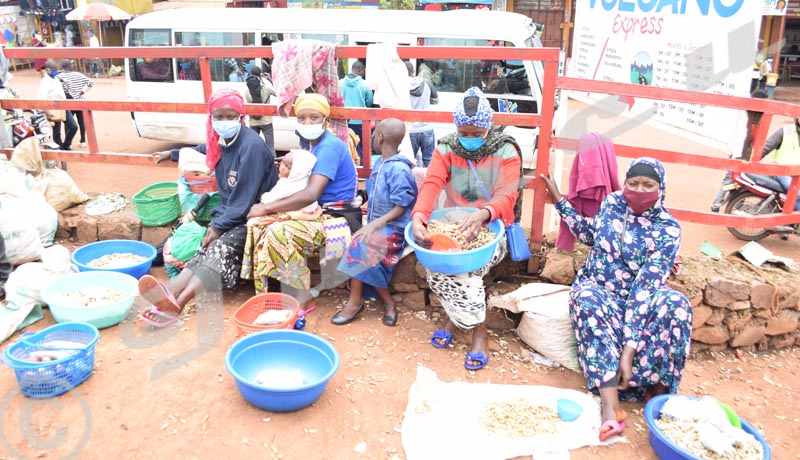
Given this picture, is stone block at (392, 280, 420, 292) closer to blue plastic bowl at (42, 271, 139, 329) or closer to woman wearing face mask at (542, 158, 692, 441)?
→ woman wearing face mask at (542, 158, 692, 441)

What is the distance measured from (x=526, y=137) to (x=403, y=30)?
2.16 meters

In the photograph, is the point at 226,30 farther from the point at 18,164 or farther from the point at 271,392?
the point at 271,392

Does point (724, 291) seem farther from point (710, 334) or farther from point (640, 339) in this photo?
point (640, 339)

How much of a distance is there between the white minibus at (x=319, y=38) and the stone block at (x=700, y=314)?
13.1 feet

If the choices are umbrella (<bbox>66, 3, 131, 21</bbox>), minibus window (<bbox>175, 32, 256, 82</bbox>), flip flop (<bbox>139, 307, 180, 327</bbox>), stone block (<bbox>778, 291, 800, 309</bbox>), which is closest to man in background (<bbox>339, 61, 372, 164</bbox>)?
minibus window (<bbox>175, 32, 256, 82</bbox>)

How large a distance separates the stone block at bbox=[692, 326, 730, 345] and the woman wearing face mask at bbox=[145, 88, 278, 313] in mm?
2986

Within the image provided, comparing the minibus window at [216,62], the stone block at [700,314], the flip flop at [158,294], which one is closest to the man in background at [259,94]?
the minibus window at [216,62]

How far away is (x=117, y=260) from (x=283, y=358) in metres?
1.93

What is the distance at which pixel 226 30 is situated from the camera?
8258 millimetres

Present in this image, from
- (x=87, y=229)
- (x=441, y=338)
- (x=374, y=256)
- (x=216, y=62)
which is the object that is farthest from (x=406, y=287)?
(x=216, y=62)

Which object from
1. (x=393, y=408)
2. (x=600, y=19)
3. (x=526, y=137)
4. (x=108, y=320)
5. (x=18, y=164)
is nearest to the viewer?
(x=393, y=408)

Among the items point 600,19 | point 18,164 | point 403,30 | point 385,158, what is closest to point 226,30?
point 403,30

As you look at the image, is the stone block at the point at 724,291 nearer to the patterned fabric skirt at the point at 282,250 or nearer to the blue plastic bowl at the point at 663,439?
the blue plastic bowl at the point at 663,439

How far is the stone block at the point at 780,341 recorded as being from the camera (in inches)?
150
